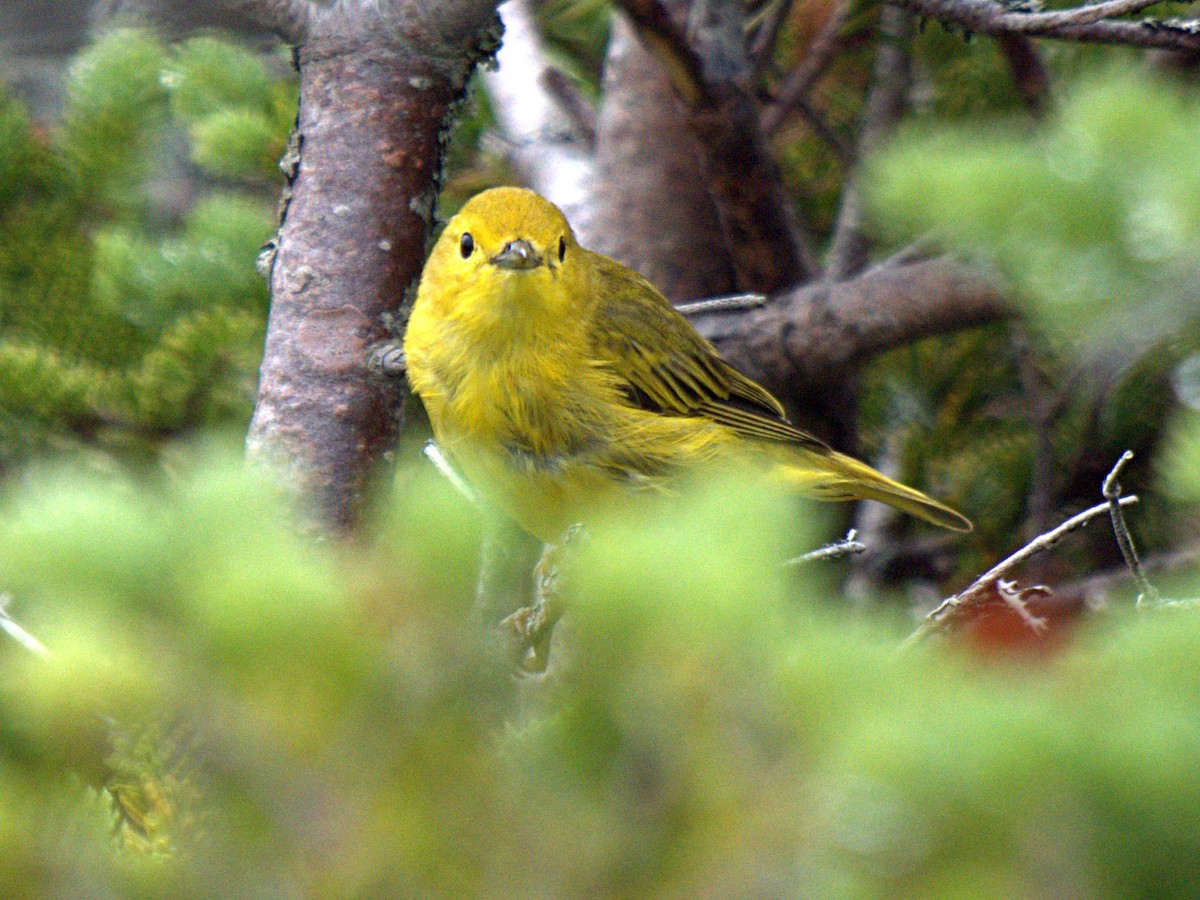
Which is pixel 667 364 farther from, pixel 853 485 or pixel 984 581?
pixel 984 581

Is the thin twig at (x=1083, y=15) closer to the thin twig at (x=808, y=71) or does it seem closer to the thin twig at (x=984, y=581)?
the thin twig at (x=984, y=581)

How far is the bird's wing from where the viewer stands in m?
3.14

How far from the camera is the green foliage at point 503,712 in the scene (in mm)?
785

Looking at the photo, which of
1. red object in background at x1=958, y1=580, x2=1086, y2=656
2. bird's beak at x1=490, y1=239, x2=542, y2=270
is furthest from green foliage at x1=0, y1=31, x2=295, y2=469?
red object in background at x1=958, y1=580, x2=1086, y2=656

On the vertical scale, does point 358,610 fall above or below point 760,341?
below

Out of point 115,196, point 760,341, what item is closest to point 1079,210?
point 760,341

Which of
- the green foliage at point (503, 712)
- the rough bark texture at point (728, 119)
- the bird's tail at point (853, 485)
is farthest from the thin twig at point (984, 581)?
the rough bark texture at point (728, 119)

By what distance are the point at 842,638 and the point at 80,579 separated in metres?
0.50

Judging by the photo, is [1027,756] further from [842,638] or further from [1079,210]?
[1079,210]

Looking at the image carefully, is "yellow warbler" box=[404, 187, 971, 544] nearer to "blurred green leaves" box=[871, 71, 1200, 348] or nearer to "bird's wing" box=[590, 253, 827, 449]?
"bird's wing" box=[590, 253, 827, 449]

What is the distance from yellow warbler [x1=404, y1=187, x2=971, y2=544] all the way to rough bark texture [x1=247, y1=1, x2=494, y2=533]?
25cm

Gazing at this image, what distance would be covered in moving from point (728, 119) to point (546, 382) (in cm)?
84

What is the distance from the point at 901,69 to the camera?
3.57 meters

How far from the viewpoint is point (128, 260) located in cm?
295
